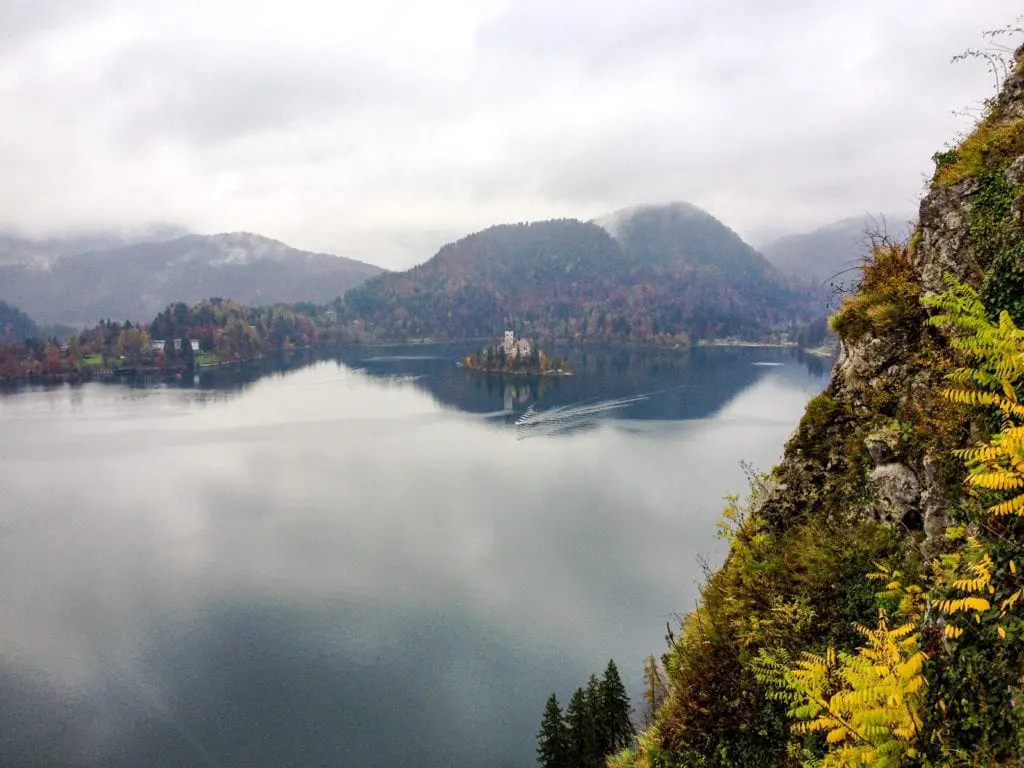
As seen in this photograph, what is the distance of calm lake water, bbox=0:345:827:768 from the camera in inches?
830

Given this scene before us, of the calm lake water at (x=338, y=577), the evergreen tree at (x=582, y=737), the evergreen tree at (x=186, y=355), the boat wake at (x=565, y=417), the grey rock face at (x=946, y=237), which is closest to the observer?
the grey rock face at (x=946, y=237)

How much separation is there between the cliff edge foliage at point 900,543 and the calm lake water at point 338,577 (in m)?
2.40

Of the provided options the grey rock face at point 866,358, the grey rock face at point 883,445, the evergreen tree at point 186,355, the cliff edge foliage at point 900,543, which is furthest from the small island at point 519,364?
the grey rock face at point 883,445

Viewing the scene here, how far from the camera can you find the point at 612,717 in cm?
1772

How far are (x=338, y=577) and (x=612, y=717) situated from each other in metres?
17.1

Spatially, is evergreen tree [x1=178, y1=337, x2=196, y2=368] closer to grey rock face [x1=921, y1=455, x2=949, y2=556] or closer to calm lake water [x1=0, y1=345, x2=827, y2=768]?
calm lake water [x1=0, y1=345, x2=827, y2=768]

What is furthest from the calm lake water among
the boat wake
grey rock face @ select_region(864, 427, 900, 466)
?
grey rock face @ select_region(864, 427, 900, 466)

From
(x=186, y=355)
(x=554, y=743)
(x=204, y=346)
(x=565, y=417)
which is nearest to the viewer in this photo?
(x=554, y=743)

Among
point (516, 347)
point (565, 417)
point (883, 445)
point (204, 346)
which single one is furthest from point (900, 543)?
point (204, 346)

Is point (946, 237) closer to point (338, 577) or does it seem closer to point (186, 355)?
point (338, 577)

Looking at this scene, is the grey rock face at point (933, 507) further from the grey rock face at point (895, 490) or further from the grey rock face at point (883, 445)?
the grey rock face at point (883, 445)

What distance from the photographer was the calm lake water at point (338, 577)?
69.2 ft

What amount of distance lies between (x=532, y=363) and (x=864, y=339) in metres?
102

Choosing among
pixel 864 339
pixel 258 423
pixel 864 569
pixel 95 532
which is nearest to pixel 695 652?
pixel 864 569
